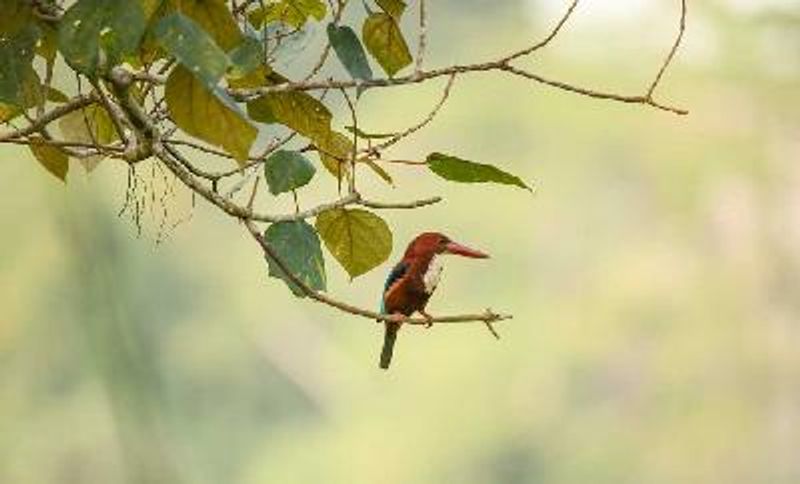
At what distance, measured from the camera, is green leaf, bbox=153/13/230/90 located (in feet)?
2.40

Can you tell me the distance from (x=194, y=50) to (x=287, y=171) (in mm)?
191

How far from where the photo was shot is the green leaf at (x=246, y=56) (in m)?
0.84

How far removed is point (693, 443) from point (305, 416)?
9.92ft

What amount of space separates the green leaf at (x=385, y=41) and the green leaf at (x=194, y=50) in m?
0.25

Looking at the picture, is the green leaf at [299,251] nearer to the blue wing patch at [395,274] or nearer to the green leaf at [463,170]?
the green leaf at [463,170]

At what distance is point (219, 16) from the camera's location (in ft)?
2.73

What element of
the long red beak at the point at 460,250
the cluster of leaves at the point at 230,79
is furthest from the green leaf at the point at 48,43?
the long red beak at the point at 460,250

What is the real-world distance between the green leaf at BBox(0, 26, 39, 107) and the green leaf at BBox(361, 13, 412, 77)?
17 cm

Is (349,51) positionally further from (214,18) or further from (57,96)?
(57,96)

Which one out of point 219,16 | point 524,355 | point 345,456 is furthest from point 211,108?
point 524,355

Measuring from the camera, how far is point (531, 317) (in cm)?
1595

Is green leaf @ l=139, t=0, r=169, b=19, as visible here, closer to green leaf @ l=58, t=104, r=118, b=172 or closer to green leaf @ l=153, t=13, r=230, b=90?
green leaf @ l=153, t=13, r=230, b=90

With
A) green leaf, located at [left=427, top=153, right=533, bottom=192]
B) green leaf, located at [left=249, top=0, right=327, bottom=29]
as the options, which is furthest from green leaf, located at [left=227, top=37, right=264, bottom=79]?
green leaf, located at [left=249, top=0, right=327, bottom=29]

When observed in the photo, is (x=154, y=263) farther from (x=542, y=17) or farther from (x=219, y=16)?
(x=219, y=16)
